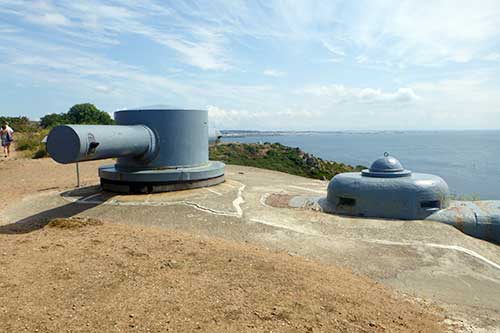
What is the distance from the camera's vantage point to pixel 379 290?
408 centimetres

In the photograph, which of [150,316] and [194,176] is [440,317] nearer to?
[150,316]

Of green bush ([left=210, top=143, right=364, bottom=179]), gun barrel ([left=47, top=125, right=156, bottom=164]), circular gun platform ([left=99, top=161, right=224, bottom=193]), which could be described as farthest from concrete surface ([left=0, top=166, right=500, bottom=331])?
green bush ([left=210, top=143, right=364, bottom=179])

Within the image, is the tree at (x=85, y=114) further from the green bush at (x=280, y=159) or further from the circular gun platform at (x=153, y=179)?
the circular gun platform at (x=153, y=179)

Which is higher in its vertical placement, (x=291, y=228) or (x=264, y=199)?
(x=264, y=199)

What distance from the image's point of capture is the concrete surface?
4332 mm

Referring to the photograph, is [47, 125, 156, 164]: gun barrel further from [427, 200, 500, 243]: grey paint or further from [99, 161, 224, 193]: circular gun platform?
[427, 200, 500, 243]: grey paint

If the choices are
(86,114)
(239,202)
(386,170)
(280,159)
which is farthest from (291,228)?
(86,114)

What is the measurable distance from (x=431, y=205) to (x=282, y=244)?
3079 mm

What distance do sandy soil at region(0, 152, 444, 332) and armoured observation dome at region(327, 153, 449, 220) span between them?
2.58 meters

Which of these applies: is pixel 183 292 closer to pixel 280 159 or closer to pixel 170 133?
A: pixel 170 133

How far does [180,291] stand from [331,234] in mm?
2962

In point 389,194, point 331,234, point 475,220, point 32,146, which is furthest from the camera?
point 32,146

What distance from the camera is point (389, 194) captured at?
6801 mm

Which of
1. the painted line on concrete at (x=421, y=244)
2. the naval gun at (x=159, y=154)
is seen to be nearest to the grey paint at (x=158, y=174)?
the naval gun at (x=159, y=154)
